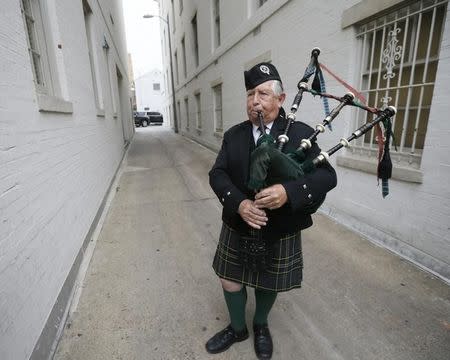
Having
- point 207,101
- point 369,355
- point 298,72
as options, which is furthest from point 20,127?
Result: point 207,101

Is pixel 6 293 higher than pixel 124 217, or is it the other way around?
pixel 6 293

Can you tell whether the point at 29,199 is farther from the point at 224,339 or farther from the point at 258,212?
the point at 224,339

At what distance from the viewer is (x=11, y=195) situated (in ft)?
5.08

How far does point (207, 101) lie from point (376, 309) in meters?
9.27

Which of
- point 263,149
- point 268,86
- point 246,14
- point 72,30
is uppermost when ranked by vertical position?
point 246,14

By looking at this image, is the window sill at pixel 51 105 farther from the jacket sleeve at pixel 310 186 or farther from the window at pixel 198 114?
the window at pixel 198 114

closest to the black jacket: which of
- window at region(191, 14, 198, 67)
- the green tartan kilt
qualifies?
the green tartan kilt

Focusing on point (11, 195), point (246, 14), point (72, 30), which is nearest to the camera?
point (11, 195)

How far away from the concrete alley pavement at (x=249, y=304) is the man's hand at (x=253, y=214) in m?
1.05

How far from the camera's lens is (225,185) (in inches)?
61.5

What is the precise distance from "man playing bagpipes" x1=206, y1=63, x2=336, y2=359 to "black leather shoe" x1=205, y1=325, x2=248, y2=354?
13 millimetres

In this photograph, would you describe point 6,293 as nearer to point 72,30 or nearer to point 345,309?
point 345,309

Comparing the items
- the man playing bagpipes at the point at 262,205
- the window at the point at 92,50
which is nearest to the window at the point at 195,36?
the window at the point at 92,50

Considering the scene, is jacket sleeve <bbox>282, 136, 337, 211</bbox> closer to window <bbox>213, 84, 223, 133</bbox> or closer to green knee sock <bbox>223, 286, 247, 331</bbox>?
green knee sock <bbox>223, 286, 247, 331</bbox>
